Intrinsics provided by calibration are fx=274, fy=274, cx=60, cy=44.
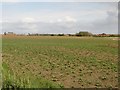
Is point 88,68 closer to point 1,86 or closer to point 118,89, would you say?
point 118,89

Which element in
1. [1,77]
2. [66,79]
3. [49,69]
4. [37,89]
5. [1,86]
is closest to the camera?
[37,89]

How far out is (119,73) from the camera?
13.7 m

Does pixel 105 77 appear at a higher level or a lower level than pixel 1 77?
lower

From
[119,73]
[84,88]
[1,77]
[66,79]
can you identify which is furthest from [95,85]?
[1,77]

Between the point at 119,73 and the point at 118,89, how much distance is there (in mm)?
3243

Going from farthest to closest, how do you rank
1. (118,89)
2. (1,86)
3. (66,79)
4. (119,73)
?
(119,73)
(66,79)
(118,89)
(1,86)

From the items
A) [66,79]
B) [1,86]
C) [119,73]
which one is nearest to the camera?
[1,86]

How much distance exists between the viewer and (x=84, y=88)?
10781mm

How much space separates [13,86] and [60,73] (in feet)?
22.3

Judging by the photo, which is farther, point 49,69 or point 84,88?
point 49,69

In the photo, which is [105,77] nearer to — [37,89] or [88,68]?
[88,68]

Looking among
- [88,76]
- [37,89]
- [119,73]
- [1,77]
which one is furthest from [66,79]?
[37,89]

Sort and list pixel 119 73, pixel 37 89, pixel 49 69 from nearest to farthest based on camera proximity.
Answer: pixel 37 89, pixel 119 73, pixel 49 69

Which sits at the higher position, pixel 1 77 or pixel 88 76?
pixel 1 77
